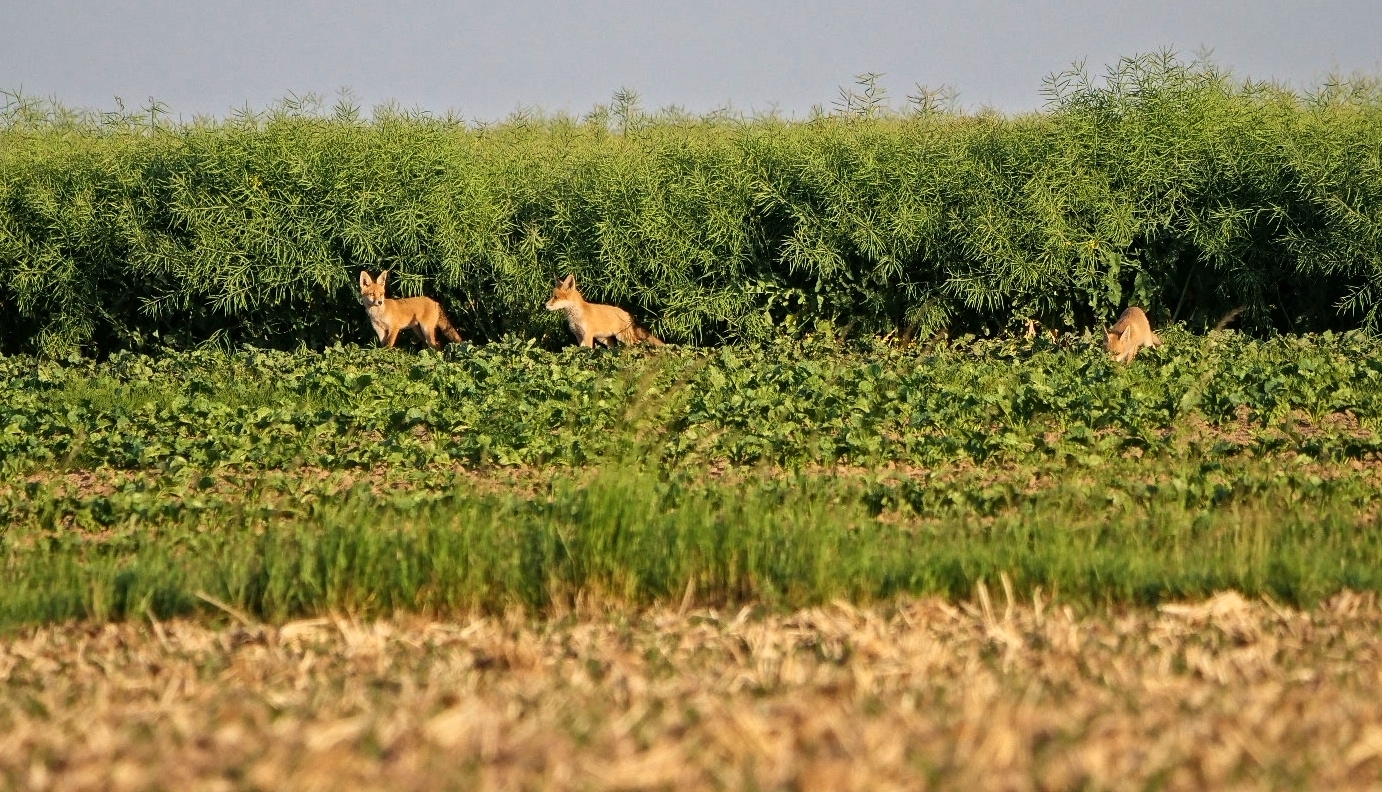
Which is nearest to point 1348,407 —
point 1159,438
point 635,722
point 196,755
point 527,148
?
point 1159,438

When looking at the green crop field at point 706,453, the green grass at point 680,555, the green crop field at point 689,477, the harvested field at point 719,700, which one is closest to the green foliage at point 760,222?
the green crop field at point 706,453

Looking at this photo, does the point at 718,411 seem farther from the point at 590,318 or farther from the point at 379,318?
the point at 379,318

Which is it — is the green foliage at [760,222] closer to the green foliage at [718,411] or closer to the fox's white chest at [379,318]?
the fox's white chest at [379,318]

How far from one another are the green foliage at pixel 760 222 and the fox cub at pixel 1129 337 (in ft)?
5.27

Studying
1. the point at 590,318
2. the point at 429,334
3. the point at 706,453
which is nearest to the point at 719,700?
the point at 706,453

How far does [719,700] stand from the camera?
3717 mm

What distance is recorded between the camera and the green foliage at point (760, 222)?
14.6 meters

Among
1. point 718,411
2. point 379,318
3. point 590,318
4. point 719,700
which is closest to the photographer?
point 719,700

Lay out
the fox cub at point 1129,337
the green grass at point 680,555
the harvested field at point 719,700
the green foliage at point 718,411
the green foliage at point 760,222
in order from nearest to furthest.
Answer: the harvested field at point 719,700 < the green grass at point 680,555 < the green foliage at point 718,411 < the fox cub at point 1129,337 < the green foliage at point 760,222

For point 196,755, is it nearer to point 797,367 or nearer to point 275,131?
point 797,367

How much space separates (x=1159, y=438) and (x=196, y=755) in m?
6.90

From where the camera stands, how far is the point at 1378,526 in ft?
21.0

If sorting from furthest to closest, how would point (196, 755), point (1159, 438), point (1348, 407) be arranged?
1. point (1348, 407)
2. point (1159, 438)
3. point (196, 755)

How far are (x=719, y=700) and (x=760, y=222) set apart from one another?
11886 mm
